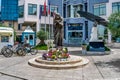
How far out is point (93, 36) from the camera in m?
23.4

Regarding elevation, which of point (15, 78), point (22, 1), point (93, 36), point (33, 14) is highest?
point (22, 1)

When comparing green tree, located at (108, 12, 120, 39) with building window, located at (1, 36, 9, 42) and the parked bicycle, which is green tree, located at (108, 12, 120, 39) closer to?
the parked bicycle

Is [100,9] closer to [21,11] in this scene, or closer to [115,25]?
[21,11]

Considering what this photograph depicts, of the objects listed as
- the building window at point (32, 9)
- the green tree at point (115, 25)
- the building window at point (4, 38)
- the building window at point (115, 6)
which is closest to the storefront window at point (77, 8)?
the building window at point (115, 6)

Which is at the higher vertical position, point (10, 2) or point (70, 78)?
point (10, 2)

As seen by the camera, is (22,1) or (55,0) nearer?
(22,1)

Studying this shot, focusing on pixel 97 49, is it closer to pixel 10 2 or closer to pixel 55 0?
pixel 55 0

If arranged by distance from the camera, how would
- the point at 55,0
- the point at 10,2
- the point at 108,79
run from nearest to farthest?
the point at 108,79, the point at 55,0, the point at 10,2

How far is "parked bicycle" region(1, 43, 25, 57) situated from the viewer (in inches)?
785

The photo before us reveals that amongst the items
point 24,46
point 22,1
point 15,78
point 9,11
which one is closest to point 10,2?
point 9,11

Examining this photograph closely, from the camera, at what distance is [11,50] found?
20.2m

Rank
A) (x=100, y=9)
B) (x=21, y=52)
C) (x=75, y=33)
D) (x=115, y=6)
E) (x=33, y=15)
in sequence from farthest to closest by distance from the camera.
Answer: (x=75, y=33) → (x=100, y=9) → (x=33, y=15) → (x=115, y=6) → (x=21, y=52)

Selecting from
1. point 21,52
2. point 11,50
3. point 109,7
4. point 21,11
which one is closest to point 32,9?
point 21,11

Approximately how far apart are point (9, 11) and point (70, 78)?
4002 centimetres
